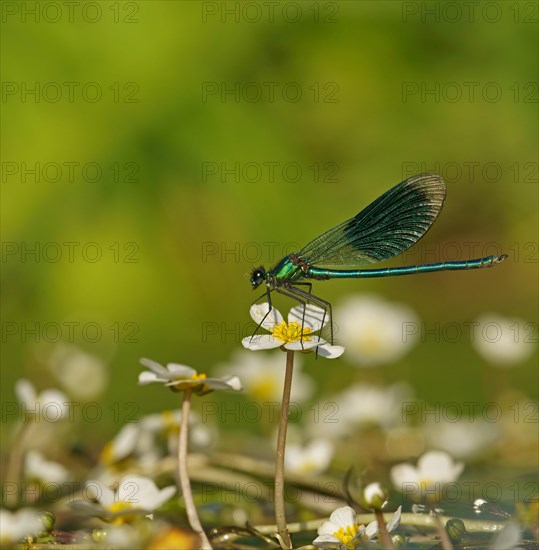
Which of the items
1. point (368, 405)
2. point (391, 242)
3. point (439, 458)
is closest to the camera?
point (439, 458)

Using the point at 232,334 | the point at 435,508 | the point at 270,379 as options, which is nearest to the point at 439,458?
the point at 435,508

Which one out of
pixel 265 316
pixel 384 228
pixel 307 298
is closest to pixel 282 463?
pixel 265 316

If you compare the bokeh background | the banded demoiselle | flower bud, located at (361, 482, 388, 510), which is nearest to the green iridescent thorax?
the banded demoiselle

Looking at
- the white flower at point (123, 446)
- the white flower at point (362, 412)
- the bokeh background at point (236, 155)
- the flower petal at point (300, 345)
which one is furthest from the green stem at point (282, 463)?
the bokeh background at point (236, 155)

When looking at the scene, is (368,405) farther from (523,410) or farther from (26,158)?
(26,158)

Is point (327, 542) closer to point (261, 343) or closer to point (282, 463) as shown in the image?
point (282, 463)

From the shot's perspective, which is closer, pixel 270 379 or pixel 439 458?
pixel 439 458
